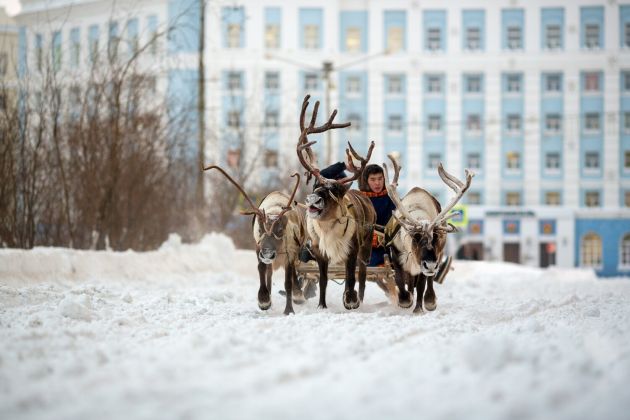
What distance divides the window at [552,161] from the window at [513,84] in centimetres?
459

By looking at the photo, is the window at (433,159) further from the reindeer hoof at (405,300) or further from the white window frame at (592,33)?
the reindeer hoof at (405,300)

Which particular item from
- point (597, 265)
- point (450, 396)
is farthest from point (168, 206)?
point (597, 265)

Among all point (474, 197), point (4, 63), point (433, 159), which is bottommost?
point (474, 197)

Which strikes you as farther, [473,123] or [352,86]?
[352,86]

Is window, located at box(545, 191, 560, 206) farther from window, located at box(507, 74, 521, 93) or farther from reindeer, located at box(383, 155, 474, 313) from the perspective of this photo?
reindeer, located at box(383, 155, 474, 313)

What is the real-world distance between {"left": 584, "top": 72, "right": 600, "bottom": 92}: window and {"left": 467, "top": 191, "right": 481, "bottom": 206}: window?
9757 millimetres

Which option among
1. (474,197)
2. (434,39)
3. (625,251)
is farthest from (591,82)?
(625,251)

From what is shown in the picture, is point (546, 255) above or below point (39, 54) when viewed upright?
below

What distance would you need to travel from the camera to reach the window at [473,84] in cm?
5838

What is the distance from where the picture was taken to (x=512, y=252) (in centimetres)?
5697

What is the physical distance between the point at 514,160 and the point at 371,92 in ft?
32.9

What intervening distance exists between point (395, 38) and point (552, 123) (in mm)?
11353

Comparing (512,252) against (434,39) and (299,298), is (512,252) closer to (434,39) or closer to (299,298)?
(434,39)

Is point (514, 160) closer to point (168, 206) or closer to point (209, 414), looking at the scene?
point (168, 206)
